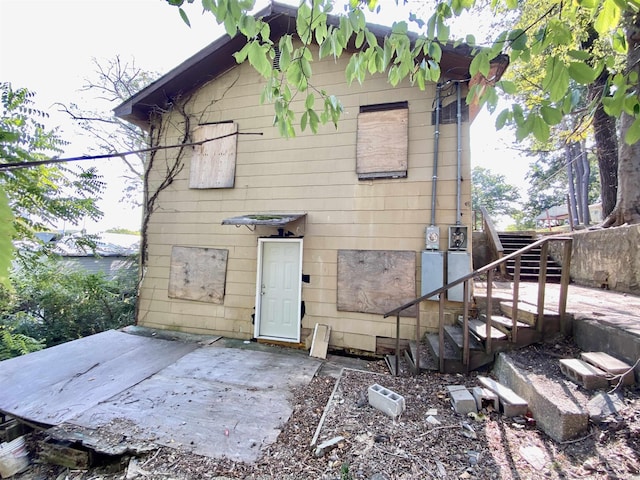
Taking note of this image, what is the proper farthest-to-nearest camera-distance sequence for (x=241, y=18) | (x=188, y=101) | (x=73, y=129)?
(x=73, y=129), (x=188, y=101), (x=241, y=18)

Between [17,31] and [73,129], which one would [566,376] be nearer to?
[17,31]

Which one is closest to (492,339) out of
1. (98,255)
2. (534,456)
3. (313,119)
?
(534,456)

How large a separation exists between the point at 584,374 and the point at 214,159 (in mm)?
6243

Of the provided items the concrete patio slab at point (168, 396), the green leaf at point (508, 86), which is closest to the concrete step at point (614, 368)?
the green leaf at point (508, 86)

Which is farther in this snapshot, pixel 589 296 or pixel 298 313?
pixel 298 313

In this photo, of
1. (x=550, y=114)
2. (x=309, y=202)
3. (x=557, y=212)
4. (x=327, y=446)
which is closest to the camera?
(x=550, y=114)

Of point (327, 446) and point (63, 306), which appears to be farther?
point (63, 306)

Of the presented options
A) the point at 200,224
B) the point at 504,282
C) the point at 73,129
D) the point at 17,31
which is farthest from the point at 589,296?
the point at 73,129

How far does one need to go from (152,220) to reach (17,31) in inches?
232

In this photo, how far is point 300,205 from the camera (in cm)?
518


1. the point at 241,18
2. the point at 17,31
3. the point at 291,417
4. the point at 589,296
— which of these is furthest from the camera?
the point at 589,296

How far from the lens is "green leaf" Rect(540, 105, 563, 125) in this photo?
1353mm

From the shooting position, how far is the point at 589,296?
4.34 metres

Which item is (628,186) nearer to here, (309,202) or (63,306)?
(309,202)
